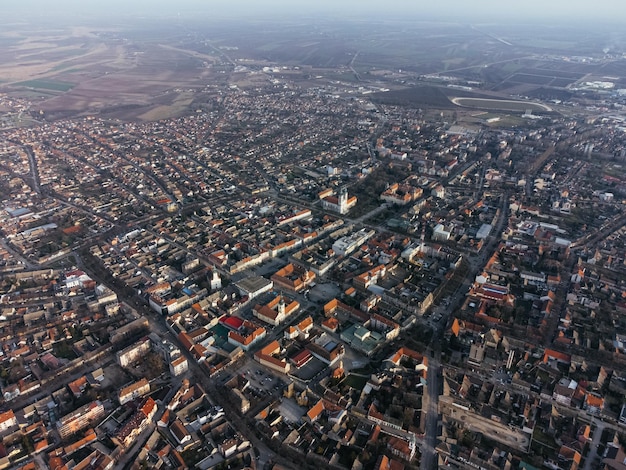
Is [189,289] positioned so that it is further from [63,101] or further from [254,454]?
[63,101]

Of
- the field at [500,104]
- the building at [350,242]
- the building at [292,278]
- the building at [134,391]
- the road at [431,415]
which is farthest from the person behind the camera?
the field at [500,104]

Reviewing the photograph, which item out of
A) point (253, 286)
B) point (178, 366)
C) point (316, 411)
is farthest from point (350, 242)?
point (178, 366)

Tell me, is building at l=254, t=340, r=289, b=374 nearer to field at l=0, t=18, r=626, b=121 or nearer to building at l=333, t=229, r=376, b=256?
building at l=333, t=229, r=376, b=256

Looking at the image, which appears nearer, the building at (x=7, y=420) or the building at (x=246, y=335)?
the building at (x=7, y=420)

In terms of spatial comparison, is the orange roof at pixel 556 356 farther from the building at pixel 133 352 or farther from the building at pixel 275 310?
the building at pixel 133 352

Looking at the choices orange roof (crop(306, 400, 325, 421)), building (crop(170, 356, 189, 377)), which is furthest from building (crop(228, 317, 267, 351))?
orange roof (crop(306, 400, 325, 421))

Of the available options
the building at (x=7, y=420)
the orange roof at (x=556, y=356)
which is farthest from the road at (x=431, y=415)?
the building at (x=7, y=420)

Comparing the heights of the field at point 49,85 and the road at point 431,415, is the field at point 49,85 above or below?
above
